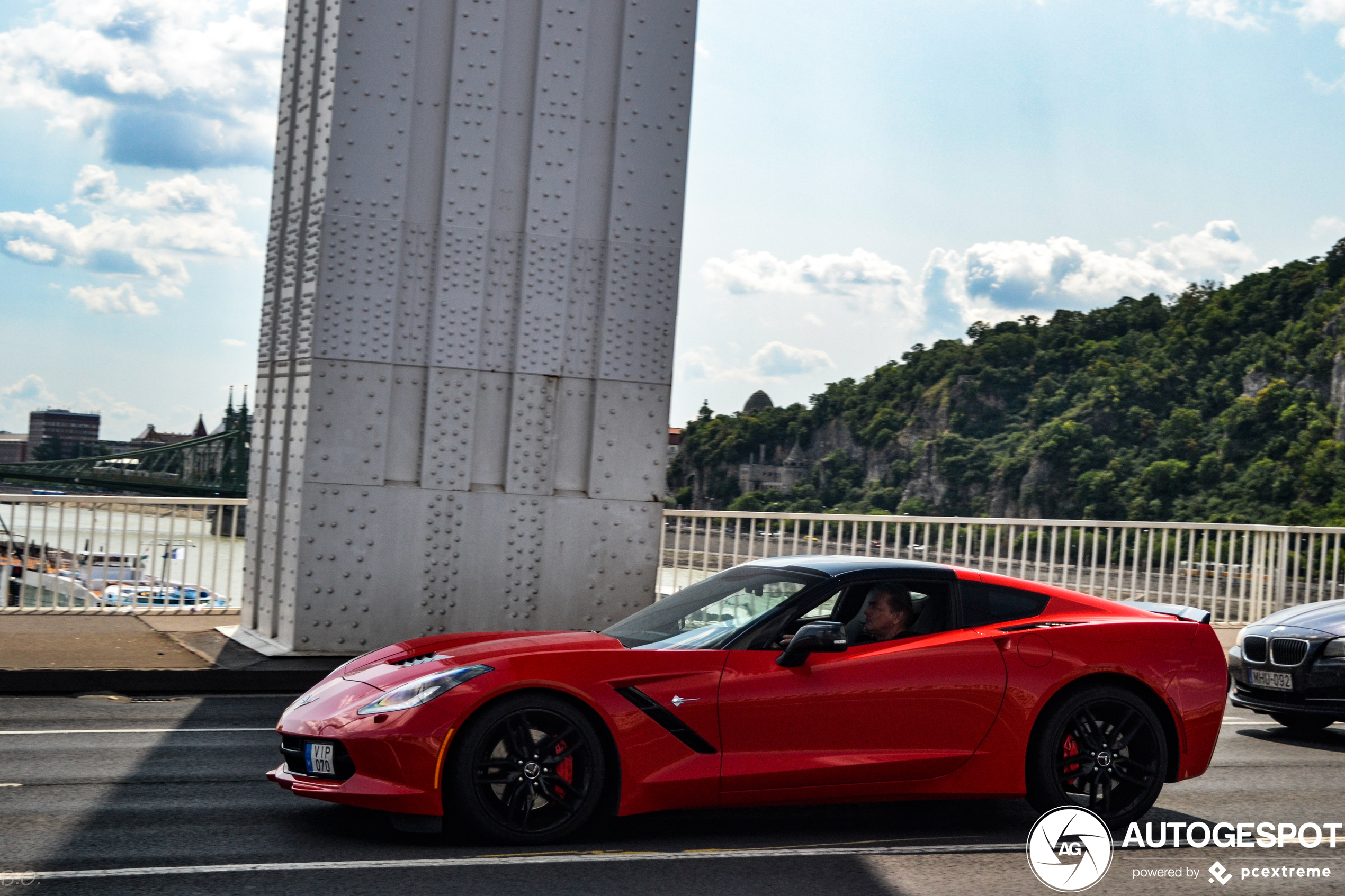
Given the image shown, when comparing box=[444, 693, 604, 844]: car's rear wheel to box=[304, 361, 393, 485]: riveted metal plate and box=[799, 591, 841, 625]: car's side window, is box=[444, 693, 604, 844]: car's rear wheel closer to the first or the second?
box=[799, 591, 841, 625]: car's side window

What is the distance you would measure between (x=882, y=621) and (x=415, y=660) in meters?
2.08

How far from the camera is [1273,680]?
8.75m

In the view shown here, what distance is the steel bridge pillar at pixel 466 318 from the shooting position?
1050 cm

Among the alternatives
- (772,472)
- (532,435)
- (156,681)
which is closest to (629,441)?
(532,435)

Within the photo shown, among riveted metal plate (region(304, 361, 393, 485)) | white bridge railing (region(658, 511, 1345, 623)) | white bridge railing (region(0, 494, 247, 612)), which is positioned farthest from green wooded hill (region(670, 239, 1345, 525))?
riveted metal plate (region(304, 361, 393, 485))

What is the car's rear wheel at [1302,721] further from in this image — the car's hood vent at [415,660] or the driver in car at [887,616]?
the car's hood vent at [415,660]

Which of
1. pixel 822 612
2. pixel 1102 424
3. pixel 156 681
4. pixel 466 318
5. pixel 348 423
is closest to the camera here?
pixel 822 612

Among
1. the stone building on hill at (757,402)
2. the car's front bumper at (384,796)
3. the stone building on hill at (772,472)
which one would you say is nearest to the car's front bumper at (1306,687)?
the car's front bumper at (384,796)

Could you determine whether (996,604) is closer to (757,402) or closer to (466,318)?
(466,318)

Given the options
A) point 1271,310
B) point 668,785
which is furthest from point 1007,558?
point 1271,310

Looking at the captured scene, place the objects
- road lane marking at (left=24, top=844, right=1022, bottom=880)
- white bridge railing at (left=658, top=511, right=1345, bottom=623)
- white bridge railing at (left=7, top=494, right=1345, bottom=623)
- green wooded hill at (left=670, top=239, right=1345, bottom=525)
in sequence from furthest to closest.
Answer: green wooded hill at (left=670, top=239, right=1345, bottom=525) < white bridge railing at (left=658, top=511, right=1345, bottom=623) < white bridge railing at (left=7, top=494, right=1345, bottom=623) < road lane marking at (left=24, top=844, right=1022, bottom=880)

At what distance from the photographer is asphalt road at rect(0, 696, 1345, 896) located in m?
4.35

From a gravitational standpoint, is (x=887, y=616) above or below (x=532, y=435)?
below

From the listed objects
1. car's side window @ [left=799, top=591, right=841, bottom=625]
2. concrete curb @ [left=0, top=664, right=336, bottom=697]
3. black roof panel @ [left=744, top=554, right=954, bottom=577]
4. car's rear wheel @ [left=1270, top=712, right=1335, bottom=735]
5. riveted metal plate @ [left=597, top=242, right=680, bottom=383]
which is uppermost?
riveted metal plate @ [left=597, top=242, right=680, bottom=383]
